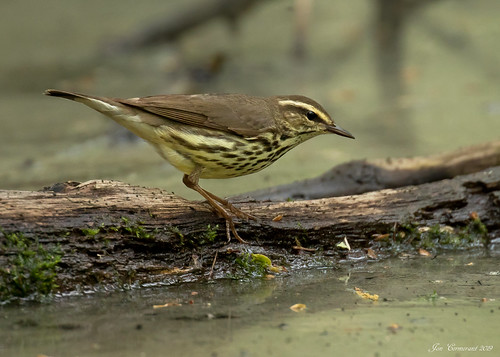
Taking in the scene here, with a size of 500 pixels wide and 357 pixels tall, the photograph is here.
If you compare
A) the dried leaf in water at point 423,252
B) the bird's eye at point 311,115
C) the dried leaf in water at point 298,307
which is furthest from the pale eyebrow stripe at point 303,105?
the dried leaf in water at point 298,307

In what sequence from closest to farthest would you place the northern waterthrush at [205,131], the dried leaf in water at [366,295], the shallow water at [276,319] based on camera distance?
the shallow water at [276,319]
the dried leaf in water at [366,295]
the northern waterthrush at [205,131]

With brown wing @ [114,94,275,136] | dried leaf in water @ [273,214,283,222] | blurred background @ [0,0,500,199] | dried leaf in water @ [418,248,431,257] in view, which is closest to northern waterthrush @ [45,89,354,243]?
brown wing @ [114,94,275,136]

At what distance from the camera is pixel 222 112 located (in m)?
5.49

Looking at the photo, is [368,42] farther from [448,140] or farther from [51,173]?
[51,173]

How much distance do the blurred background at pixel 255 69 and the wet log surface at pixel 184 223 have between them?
2521 millimetres

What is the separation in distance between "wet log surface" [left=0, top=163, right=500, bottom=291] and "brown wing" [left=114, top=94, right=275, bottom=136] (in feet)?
1.87

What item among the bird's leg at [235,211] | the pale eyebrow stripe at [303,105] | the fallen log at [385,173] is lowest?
the bird's leg at [235,211]

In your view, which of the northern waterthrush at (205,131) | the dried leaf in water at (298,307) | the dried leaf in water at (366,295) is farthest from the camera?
the northern waterthrush at (205,131)

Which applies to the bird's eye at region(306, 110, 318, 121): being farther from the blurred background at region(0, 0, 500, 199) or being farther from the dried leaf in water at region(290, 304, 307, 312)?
the blurred background at region(0, 0, 500, 199)

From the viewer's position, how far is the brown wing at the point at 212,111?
17.3 ft

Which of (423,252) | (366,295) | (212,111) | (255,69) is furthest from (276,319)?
(255,69)

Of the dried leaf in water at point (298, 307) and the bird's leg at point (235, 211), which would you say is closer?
the dried leaf in water at point (298, 307)

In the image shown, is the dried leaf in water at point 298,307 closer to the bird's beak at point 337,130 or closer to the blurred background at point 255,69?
the bird's beak at point 337,130

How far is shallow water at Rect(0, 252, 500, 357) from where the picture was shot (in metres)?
3.76
